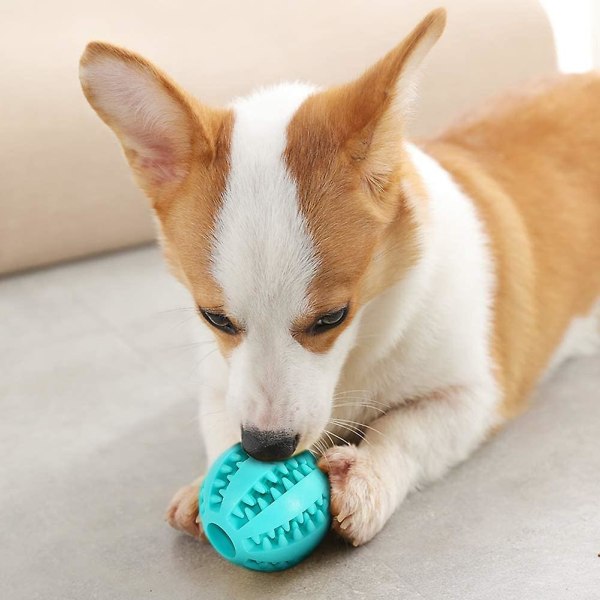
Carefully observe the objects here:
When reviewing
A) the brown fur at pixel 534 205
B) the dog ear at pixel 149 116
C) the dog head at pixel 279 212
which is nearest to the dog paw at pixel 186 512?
the dog head at pixel 279 212

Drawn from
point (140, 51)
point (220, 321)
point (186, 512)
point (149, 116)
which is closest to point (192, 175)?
point (149, 116)

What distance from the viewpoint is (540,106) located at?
2098 millimetres

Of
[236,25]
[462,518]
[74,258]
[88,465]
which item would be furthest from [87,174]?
[462,518]

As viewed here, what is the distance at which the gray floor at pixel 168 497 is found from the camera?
1.38 metres

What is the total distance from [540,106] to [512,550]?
1.10m

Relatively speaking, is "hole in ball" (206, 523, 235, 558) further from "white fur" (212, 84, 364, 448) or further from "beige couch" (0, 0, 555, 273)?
"beige couch" (0, 0, 555, 273)

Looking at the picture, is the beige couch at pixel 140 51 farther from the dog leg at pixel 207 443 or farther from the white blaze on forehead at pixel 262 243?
the white blaze on forehead at pixel 262 243

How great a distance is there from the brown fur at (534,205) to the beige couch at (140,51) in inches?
38.0

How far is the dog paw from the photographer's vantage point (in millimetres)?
1478

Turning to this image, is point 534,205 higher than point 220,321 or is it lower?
lower

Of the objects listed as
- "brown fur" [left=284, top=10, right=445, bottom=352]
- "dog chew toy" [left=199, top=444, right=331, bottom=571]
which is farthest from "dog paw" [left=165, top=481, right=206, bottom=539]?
"brown fur" [left=284, top=10, right=445, bottom=352]

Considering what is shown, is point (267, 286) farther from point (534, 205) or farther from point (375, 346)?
point (534, 205)

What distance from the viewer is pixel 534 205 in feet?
6.41

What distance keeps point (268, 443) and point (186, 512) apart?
0.25 m
